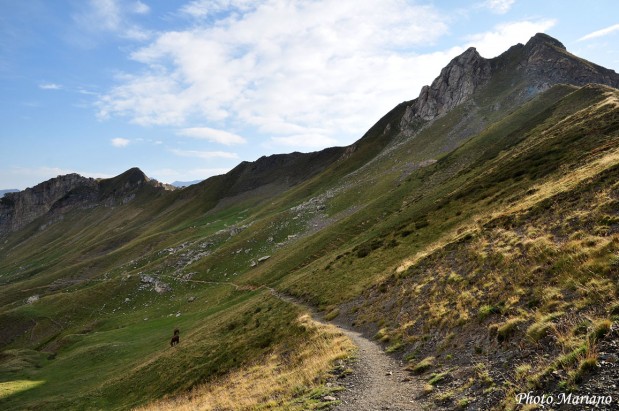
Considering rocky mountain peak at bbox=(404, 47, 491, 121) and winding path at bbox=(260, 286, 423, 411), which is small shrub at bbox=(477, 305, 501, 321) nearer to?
Result: winding path at bbox=(260, 286, 423, 411)

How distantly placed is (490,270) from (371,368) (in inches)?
415

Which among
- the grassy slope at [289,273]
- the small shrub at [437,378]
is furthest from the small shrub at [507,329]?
the small shrub at [437,378]

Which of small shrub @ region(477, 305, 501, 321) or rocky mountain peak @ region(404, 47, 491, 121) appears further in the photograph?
rocky mountain peak @ region(404, 47, 491, 121)

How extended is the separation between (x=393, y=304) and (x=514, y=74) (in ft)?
481

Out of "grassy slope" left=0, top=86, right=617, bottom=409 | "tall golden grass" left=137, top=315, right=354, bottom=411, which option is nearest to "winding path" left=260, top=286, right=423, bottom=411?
"tall golden grass" left=137, top=315, right=354, bottom=411

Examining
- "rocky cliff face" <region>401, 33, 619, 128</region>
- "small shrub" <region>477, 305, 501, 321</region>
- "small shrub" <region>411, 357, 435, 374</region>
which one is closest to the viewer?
"small shrub" <region>411, 357, 435, 374</region>

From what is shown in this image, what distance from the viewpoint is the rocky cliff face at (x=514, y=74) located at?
12725 cm

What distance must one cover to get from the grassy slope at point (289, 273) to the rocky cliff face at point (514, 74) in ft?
73.6

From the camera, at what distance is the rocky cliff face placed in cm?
12725

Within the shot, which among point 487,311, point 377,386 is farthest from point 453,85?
point 377,386

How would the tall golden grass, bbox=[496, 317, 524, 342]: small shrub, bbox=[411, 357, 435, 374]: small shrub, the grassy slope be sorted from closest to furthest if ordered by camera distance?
bbox=[496, 317, 524, 342]: small shrub < bbox=[411, 357, 435, 374]: small shrub < the tall golden grass < the grassy slope

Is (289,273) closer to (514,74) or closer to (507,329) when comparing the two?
(507,329)

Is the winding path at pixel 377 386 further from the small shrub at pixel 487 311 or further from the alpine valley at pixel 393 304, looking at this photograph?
the small shrub at pixel 487 311

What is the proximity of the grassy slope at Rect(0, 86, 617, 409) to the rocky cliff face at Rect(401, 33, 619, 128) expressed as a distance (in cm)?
2242
